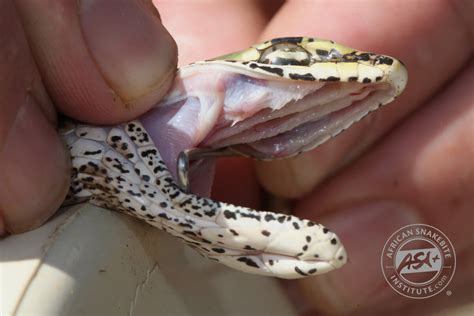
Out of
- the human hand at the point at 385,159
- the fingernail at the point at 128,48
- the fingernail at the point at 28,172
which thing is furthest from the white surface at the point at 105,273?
the human hand at the point at 385,159

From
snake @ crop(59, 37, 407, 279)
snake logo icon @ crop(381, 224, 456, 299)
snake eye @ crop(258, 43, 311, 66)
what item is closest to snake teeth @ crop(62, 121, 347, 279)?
snake @ crop(59, 37, 407, 279)

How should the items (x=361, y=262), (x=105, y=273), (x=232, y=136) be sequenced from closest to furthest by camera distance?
(x=105, y=273), (x=232, y=136), (x=361, y=262)

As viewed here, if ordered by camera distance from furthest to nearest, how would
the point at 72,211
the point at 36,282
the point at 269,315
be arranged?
the point at 269,315
the point at 72,211
the point at 36,282

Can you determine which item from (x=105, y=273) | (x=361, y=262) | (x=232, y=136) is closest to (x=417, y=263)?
(x=361, y=262)

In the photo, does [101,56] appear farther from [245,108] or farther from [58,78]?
[245,108]

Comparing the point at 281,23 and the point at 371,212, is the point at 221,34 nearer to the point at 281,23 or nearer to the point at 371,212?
the point at 281,23

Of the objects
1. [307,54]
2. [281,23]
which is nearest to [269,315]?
[307,54]

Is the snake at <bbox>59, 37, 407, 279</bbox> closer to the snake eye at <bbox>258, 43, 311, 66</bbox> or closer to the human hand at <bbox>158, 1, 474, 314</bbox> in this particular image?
the snake eye at <bbox>258, 43, 311, 66</bbox>
